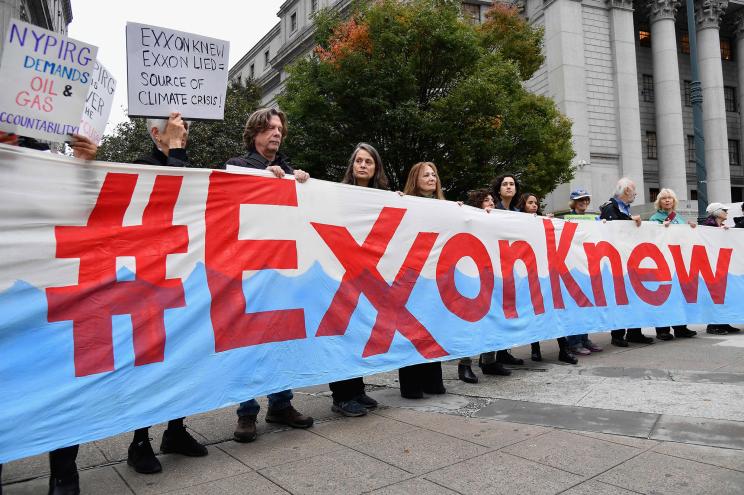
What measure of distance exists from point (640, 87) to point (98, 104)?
38853 millimetres

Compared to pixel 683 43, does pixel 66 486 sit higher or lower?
lower

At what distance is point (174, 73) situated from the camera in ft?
11.3

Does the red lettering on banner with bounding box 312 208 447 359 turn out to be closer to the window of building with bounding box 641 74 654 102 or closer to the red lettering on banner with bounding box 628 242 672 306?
the red lettering on banner with bounding box 628 242 672 306

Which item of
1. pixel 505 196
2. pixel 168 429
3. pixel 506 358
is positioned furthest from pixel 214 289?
pixel 506 358

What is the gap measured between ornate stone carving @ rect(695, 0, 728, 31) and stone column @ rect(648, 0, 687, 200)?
2.33m

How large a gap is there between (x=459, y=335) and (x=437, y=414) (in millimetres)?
901

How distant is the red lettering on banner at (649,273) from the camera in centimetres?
676

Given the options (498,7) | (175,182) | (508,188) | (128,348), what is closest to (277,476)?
(128,348)

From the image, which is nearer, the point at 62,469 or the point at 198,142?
the point at 62,469

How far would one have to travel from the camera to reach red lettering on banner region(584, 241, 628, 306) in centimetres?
634

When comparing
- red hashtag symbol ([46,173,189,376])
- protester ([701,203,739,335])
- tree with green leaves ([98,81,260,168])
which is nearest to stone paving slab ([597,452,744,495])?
red hashtag symbol ([46,173,189,376])

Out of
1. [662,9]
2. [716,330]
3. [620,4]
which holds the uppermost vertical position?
[662,9]

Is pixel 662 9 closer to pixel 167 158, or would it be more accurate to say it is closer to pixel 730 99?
pixel 730 99

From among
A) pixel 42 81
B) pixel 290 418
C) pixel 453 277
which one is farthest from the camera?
pixel 453 277
